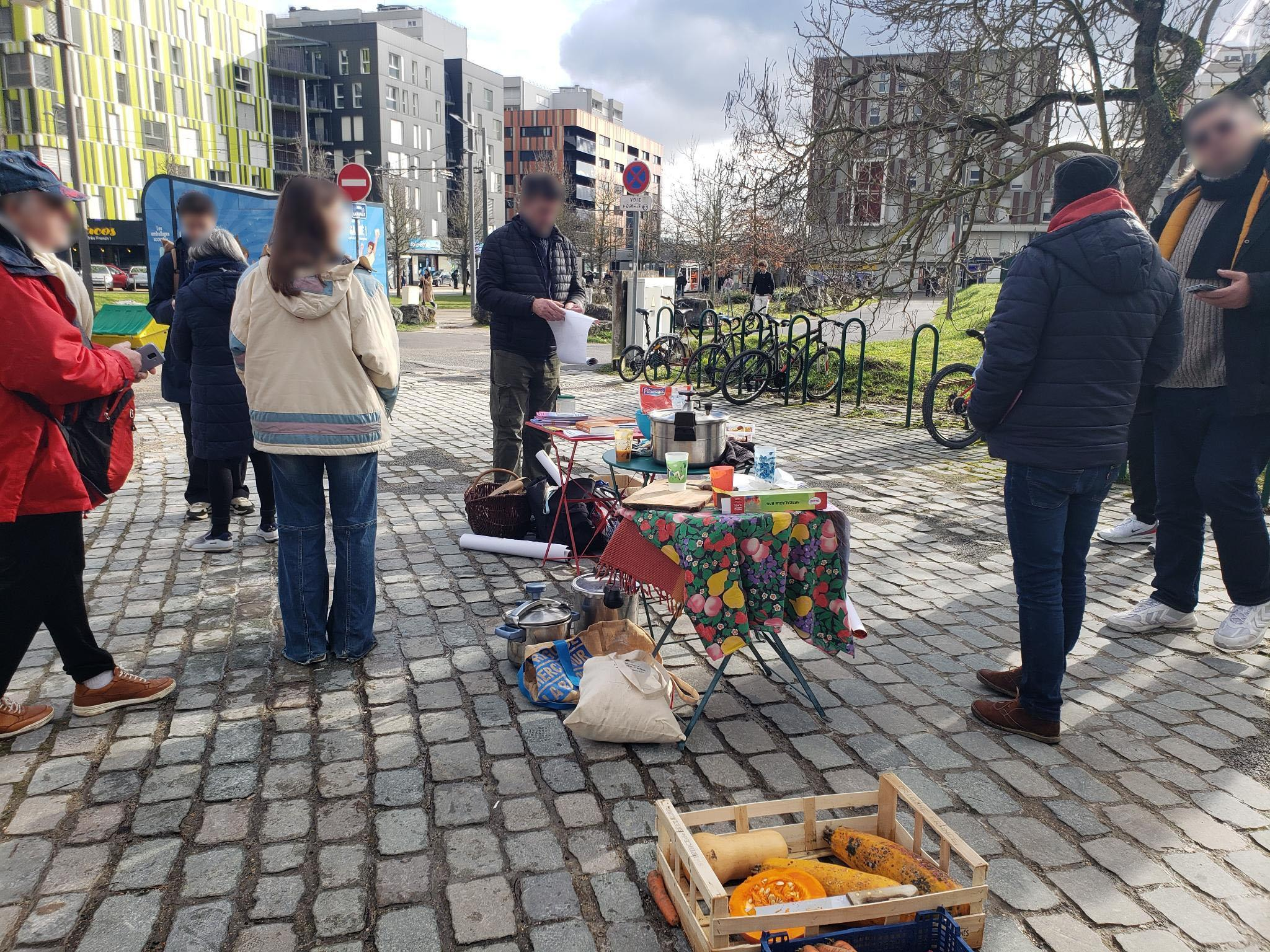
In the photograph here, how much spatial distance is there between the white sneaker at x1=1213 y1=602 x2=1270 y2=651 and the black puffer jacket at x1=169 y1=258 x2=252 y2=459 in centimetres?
559

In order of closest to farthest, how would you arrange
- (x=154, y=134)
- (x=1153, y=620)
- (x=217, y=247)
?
(x=1153, y=620)
(x=217, y=247)
(x=154, y=134)

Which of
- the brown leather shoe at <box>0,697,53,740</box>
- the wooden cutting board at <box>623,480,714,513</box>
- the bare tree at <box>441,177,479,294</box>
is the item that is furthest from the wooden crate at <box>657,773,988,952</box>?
the bare tree at <box>441,177,479,294</box>

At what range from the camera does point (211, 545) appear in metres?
5.73

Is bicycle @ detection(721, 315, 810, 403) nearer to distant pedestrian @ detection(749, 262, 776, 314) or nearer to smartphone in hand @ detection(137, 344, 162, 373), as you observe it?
distant pedestrian @ detection(749, 262, 776, 314)

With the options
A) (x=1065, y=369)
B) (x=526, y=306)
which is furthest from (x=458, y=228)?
(x=1065, y=369)

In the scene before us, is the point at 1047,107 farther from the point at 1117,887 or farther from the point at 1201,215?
the point at 1117,887

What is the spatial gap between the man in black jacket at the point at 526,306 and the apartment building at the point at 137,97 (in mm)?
47088

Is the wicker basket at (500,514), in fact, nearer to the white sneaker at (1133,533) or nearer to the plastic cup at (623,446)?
the plastic cup at (623,446)

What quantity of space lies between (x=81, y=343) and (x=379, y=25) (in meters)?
77.1

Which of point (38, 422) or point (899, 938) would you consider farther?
point (38, 422)

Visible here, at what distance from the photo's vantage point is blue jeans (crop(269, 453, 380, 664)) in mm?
3977

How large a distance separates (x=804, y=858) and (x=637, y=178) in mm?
11706

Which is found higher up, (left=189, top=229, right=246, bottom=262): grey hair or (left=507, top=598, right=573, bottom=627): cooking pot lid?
(left=189, top=229, right=246, bottom=262): grey hair

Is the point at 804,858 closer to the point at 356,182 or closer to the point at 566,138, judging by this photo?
the point at 356,182
